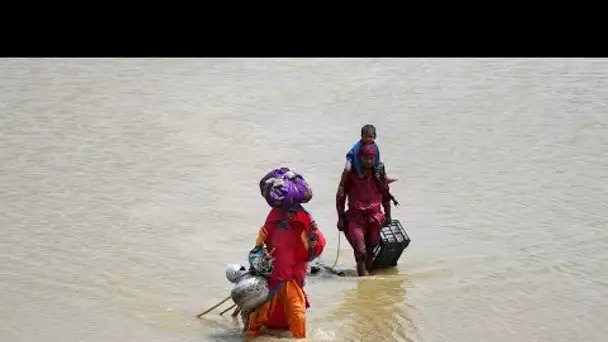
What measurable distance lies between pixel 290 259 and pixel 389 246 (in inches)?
97.2

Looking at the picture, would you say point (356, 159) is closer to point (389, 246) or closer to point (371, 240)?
point (371, 240)

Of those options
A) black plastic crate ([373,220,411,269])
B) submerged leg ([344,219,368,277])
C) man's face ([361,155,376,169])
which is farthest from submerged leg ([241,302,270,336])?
black plastic crate ([373,220,411,269])

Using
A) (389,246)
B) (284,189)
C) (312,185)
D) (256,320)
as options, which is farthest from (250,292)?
(312,185)

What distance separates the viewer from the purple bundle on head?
898 centimetres

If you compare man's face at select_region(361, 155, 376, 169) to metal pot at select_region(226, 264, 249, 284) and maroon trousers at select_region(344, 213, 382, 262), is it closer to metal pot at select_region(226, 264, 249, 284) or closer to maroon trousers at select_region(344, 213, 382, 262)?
maroon trousers at select_region(344, 213, 382, 262)

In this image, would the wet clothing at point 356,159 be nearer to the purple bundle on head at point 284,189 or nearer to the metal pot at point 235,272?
the purple bundle on head at point 284,189

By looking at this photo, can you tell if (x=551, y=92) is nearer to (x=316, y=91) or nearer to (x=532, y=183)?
(x=316, y=91)

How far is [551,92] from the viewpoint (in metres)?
20.3

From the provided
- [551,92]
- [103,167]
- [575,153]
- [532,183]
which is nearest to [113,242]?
[103,167]

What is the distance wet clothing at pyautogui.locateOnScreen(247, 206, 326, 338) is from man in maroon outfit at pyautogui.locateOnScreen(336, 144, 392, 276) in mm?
1966

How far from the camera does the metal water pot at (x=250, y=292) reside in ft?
29.3

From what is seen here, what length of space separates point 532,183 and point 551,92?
5940 millimetres

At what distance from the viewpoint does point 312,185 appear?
47.9 ft

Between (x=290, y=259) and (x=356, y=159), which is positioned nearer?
(x=290, y=259)
